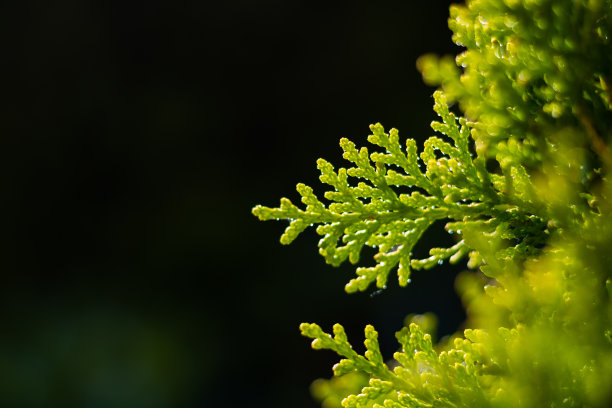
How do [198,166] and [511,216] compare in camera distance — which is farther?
[198,166]

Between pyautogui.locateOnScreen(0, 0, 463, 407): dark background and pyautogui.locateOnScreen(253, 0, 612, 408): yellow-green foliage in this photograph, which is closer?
pyautogui.locateOnScreen(253, 0, 612, 408): yellow-green foliage

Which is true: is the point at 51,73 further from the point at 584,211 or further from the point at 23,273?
the point at 584,211

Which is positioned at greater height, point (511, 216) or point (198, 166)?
point (198, 166)

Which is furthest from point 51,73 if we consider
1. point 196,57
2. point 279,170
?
point 279,170

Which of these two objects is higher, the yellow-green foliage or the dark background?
the dark background

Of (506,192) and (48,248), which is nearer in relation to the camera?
(506,192)
